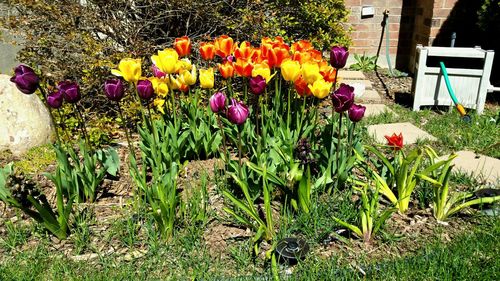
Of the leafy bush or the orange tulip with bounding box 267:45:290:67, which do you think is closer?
the orange tulip with bounding box 267:45:290:67

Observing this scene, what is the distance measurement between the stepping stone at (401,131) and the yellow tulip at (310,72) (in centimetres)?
150

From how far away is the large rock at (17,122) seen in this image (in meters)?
3.71

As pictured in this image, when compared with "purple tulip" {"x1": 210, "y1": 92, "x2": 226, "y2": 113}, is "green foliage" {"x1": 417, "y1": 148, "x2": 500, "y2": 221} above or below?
below

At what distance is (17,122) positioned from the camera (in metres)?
3.72

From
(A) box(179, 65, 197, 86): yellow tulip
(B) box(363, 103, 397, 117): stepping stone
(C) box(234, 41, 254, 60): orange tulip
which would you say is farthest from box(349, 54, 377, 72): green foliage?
(A) box(179, 65, 197, 86): yellow tulip

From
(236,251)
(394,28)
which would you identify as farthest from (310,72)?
(394,28)

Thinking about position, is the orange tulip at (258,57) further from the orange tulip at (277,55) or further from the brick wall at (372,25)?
the brick wall at (372,25)

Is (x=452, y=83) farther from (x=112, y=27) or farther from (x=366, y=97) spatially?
(x=112, y=27)

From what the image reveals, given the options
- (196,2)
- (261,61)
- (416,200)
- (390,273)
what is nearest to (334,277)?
(390,273)

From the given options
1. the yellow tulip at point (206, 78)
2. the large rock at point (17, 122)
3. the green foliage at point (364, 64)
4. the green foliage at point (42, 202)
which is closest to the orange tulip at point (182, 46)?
the yellow tulip at point (206, 78)

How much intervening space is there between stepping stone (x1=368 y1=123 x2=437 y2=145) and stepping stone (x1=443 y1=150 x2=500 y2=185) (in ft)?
1.40

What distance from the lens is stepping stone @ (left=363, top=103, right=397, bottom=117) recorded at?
15.0 ft

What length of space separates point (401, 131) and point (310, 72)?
78.5 inches

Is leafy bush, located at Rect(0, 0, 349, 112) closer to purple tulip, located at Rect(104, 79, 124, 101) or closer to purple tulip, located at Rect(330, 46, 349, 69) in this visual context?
purple tulip, located at Rect(104, 79, 124, 101)
